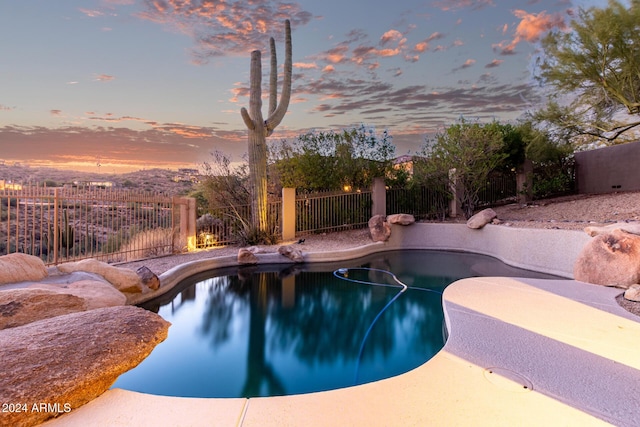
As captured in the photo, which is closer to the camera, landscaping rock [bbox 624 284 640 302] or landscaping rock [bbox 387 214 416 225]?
landscaping rock [bbox 624 284 640 302]

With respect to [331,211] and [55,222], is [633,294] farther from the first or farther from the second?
[55,222]

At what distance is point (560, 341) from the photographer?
324 centimetres

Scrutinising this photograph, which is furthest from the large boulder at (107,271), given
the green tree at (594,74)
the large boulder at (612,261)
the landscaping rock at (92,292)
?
the green tree at (594,74)

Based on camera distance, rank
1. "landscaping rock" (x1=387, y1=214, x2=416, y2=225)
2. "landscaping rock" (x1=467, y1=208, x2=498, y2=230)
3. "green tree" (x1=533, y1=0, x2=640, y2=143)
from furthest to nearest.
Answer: "landscaping rock" (x1=387, y1=214, x2=416, y2=225), "landscaping rock" (x1=467, y1=208, x2=498, y2=230), "green tree" (x1=533, y1=0, x2=640, y2=143)

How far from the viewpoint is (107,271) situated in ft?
17.4

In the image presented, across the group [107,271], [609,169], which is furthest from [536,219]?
[107,271]

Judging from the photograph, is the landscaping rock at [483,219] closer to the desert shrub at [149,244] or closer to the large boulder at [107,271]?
the desert shrub at [149,244]

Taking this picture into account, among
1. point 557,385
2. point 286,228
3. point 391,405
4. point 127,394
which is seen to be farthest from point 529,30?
point 127,394

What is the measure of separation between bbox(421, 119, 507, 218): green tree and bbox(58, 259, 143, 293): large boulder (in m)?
9.65

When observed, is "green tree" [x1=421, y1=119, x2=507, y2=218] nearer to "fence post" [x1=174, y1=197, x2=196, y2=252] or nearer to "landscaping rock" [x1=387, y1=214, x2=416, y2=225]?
"landscaping rock" [x1=387, y1=214, x2=416, y2=225]

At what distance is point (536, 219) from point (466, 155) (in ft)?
9.26

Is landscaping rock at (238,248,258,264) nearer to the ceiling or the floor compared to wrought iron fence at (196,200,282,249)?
nearer to the floor

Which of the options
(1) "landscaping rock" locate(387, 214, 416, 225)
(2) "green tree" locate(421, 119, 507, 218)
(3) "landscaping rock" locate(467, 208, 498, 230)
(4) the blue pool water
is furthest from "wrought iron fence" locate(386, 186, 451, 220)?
(4) the blue pool water

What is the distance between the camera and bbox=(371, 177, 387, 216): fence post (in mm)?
12281
